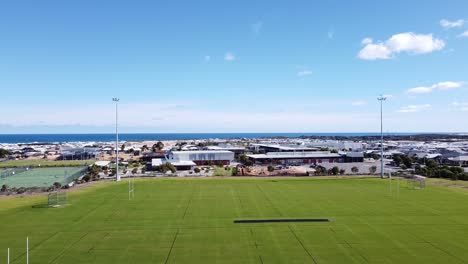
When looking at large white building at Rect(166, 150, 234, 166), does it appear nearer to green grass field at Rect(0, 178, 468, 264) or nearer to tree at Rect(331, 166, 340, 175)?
tree at Rect(331, 166, 340, 175)

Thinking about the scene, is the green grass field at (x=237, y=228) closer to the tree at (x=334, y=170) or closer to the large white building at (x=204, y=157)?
the tree at (x=334, y=170)

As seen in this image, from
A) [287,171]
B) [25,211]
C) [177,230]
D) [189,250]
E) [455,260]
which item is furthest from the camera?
[287,171]

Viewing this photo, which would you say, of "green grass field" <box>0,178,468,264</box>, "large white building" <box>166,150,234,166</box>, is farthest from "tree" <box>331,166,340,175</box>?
"large white building" <box>166,150,234,166</box>

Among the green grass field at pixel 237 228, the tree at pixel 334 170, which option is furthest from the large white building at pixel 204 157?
the green grass field at pixel 237 228

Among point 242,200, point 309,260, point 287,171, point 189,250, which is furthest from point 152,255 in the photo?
point 287,171

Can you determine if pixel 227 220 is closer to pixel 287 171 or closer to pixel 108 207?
pixel 108 207

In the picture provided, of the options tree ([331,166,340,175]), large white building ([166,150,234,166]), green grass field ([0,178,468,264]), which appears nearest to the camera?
green grass field ([0,178,468,264])

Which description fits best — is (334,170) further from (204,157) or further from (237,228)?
(237,228)

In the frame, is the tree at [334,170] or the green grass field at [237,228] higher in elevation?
the green grass field at [237,228]
